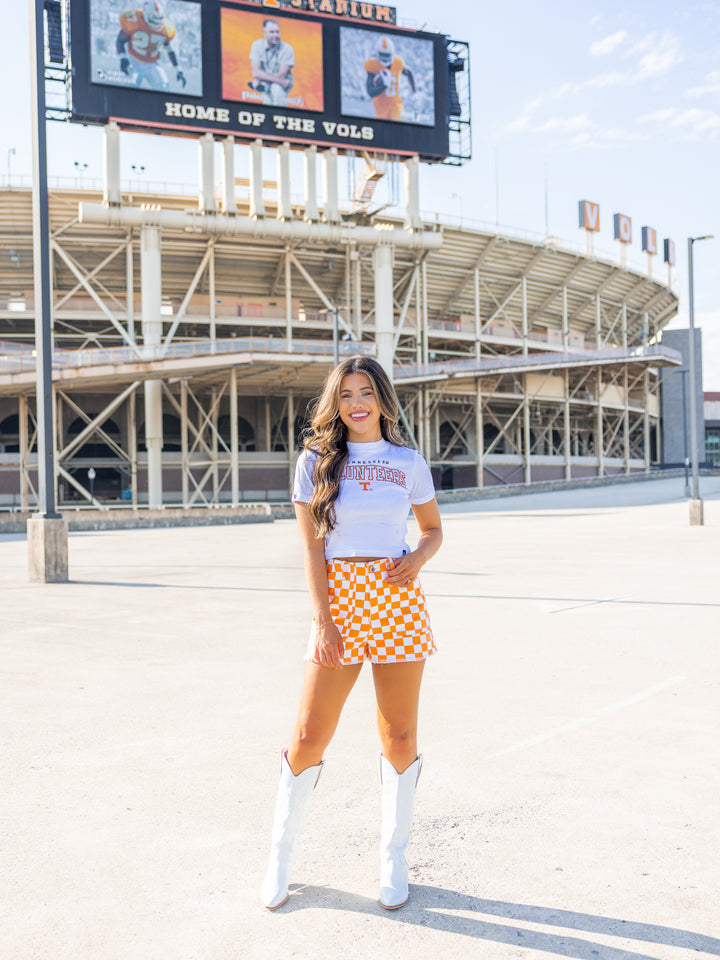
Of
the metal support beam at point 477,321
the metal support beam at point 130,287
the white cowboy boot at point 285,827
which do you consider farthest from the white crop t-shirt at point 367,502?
the metal support beam at point 477,321

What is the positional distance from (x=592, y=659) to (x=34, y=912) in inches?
191

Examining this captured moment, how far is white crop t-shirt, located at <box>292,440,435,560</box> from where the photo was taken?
9.64 feet

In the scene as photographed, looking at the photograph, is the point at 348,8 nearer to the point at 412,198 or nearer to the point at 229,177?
the point at 412,198

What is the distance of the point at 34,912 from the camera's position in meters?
2.76

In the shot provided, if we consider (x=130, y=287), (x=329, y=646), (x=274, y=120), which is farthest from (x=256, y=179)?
(x=329, y=646)

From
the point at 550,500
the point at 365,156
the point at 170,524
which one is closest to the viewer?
the point at 170,524

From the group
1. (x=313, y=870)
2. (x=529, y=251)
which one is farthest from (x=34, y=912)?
(x=529, y=251)

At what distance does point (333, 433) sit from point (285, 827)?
141 cm

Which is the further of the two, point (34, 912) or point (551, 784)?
point (551, 784)

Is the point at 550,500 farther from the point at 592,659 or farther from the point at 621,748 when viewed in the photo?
the point at 621,748

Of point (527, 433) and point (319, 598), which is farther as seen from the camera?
point (527, 433)

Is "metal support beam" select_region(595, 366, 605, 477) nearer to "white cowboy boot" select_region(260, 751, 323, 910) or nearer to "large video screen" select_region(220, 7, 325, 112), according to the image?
"large video screen" select_region(220, 7, 325, 112)

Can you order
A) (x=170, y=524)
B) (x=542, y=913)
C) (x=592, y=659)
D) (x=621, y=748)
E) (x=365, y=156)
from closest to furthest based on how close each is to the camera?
A: (x=542, y=913) < (x=621, y=748) < (x=592, y=659) < (x=170, y=524) < (x=365, y=156)

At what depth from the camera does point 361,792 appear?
12.7ft
